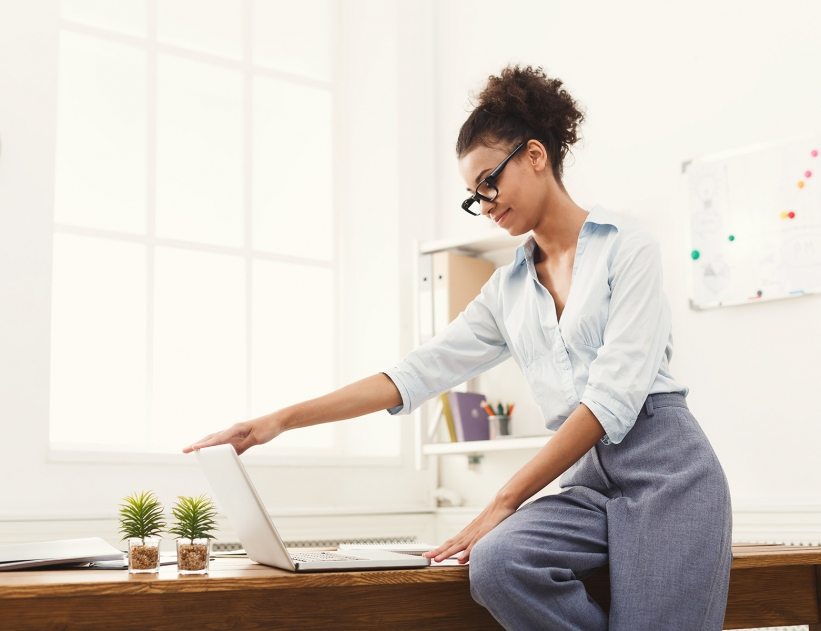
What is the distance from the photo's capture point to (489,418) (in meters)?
3.13

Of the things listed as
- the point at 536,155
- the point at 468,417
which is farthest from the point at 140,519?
the point at 468,417

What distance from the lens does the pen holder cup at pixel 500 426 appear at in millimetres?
3081

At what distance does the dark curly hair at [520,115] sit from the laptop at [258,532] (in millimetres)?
733

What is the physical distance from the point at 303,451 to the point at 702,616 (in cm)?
206

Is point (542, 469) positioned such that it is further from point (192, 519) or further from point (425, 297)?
point (425, 297)

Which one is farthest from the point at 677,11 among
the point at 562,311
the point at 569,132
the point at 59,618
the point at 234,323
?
the point at 59,618

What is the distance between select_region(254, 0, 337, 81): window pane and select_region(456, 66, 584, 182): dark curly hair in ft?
6.23

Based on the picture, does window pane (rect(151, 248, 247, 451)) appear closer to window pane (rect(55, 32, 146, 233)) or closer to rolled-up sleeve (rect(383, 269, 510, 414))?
window pane (rect(55, 32, 146, 233))

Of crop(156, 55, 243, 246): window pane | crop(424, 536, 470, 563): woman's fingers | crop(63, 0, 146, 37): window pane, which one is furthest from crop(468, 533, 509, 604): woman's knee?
crop(63, 0, 146, 37): window pane

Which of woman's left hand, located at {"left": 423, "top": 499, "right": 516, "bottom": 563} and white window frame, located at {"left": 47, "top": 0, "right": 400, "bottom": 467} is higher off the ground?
white window frame, located at {"left": 47, "top": 0, "right": 400, "bottom": 467}

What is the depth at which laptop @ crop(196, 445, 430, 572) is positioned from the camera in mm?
1351

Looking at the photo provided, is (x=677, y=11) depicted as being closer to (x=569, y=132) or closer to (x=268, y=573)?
(x=569, y=132)

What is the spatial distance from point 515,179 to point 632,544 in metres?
0.66

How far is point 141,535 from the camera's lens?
139 cm
